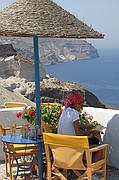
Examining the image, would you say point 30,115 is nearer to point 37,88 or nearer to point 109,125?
point 37,88

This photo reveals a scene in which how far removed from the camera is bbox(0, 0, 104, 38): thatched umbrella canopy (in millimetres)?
4238

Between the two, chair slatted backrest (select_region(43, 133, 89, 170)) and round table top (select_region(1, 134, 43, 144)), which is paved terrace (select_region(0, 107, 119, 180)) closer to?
round table top (select_region(1, 134, 43, 144))

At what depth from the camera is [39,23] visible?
4293 mm

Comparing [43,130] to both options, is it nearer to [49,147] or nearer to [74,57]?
[49,147]

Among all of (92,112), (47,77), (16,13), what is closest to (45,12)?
(16,13)

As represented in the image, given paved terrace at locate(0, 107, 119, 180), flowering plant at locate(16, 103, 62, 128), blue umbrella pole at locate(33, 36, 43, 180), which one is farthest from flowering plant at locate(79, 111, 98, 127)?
blue umbrella pole at locate(33, 36, 43, 180)

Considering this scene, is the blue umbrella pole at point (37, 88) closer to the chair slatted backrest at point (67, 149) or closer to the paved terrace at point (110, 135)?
the chair slatted backrest at point (67, 149)

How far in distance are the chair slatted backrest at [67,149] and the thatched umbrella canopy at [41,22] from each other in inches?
40.9

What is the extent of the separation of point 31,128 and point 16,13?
4.31ft

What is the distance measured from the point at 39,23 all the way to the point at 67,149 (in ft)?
4.31

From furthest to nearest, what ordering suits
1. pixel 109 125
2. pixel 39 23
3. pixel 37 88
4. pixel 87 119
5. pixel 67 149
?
pixel 87 119
pixel 109 125
pixel 37 88
pixel 39 23
pixel 67 149

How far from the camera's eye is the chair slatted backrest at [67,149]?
13.2 feet

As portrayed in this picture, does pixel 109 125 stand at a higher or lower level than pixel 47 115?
lower

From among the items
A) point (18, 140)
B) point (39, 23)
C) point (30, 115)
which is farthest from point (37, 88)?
point (30, 115)
